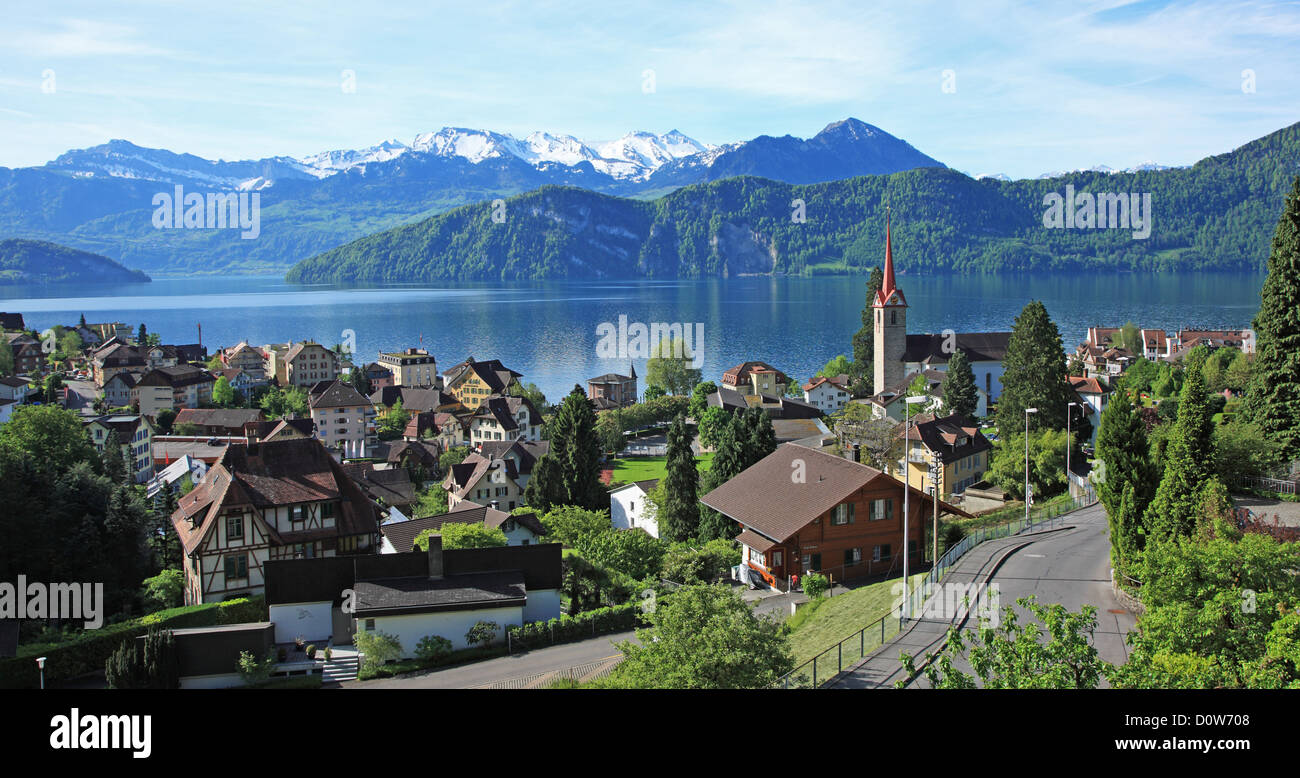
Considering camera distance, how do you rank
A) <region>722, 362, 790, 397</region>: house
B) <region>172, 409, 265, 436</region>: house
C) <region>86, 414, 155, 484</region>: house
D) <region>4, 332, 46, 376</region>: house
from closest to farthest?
1. <region>86, 414, 155, 484</region>: house
2. <region>172, 409, 265, 436</region>: house
3. <region>722, 362, 790, 397</region>: house
4. <region>4, 332, 46, 376</region>: house

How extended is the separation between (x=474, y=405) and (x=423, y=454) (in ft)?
107

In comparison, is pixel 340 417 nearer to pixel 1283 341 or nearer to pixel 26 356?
pixel 26 356

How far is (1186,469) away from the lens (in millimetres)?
20906

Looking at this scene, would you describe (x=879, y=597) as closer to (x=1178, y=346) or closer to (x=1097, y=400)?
(x=1097, y=400)

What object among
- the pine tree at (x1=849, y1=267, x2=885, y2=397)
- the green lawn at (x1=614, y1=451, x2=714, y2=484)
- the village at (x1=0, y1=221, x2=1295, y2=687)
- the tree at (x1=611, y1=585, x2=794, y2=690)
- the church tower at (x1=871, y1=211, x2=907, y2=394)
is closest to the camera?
the tree at (x1=611, y1=585, x2=794, y2=690)

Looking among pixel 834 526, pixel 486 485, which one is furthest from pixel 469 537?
pixel 486 485

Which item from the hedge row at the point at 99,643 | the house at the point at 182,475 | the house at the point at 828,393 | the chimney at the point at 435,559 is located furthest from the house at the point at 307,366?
the chimney at the point at 435,559

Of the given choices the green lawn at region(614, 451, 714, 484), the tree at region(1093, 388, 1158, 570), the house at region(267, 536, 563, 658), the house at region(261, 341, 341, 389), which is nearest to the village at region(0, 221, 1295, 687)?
the house at region(267, 536, 563, 658)

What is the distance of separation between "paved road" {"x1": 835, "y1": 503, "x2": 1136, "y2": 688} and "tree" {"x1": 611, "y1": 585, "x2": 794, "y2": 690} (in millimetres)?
2234

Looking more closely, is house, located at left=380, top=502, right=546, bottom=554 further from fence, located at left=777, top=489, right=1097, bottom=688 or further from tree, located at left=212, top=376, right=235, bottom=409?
tree, located at left=212, top=376, right=235, bottom=409

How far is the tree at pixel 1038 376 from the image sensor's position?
51531 millimetres

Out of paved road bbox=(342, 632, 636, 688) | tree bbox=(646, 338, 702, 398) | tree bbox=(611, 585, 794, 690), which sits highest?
tree bbox=(646, 338, 702, 398)

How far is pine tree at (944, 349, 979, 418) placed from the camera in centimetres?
6962

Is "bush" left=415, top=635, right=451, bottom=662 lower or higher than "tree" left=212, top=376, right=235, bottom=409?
lower
